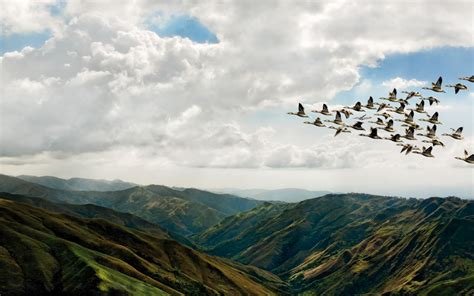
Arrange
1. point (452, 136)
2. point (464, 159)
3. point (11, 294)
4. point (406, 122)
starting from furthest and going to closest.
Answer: point (11, 294)
point (406, 122)
point (452, 136)
point (464, 159)

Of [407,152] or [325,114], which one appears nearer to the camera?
[407,152]

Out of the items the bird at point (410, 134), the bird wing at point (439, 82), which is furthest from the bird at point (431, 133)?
the bird wing at point (439, 82)

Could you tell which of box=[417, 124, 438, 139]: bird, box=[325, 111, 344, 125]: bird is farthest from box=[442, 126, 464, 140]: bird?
box=[325, 111, 344, 125]: bird

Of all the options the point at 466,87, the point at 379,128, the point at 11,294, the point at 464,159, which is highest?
the point at 466,87

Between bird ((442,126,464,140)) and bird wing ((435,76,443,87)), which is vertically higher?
bird wing ((435,76,443,87))

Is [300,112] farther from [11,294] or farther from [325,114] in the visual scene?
[11,294]

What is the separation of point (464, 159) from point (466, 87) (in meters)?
10.6

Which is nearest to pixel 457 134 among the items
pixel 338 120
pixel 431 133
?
pixel 431 133

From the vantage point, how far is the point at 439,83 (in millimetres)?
66438

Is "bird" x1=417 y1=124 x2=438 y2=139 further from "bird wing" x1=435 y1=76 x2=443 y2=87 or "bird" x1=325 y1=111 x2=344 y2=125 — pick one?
"bird" x1=325 y1=111 x2=344 y2=125

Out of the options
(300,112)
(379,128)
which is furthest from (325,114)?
(379,128)

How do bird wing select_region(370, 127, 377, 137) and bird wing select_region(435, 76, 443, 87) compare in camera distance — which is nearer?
bird wing select_region(435, 76, 443, 87)

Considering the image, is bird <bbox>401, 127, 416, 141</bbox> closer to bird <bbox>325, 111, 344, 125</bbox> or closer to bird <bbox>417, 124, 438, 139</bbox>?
bird <bbox>417, 124, 438, 139</bbox>

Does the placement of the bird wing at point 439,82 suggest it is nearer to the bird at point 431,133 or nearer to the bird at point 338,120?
the bird at point 431,133
